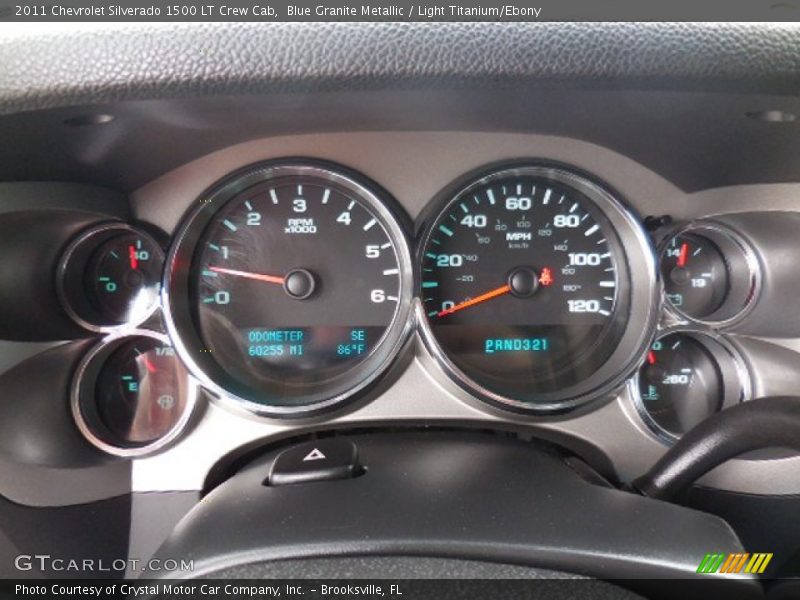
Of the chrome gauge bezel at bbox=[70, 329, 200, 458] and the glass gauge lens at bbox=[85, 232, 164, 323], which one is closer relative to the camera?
the chrome gauge bezel at bbox=[70, 329, 200, 458]

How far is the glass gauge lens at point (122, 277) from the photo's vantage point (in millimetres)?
1890

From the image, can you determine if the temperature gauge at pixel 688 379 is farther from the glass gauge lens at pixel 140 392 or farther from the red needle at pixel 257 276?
the glass gauge lens at pixel 140 392

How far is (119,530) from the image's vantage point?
5.69 ft

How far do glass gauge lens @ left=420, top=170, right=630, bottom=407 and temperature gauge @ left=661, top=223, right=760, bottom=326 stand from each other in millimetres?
153

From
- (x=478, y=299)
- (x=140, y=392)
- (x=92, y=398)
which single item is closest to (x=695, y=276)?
(x=478, y=299)

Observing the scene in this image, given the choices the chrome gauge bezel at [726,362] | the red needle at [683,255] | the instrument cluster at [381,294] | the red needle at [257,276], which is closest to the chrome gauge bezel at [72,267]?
the instrument cluster at [381,294]

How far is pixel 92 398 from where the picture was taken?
1.87 m

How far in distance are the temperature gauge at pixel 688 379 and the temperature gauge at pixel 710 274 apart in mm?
78

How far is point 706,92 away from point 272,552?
100 cm

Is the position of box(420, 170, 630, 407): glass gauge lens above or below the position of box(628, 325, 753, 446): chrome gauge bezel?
above

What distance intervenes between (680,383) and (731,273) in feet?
1.07

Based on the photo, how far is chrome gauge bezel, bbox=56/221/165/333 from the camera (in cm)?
182

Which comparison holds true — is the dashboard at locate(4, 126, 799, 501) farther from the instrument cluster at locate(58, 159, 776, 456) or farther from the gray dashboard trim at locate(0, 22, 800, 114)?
the gray dashboard trim at locate(0, 22, 800, 114)

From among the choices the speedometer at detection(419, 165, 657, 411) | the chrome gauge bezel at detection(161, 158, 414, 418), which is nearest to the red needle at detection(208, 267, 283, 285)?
the chrome gauge bezel at detection(161, 158, 414, 418)
